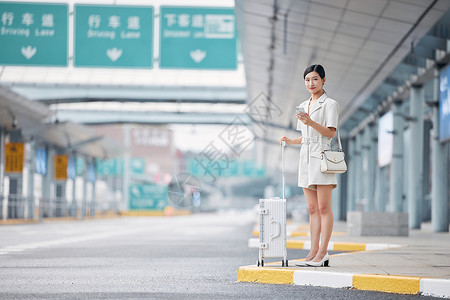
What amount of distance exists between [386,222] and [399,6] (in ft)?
15.4

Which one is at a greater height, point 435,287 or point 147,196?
point 435,287

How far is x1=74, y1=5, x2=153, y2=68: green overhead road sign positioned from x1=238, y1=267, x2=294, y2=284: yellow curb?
17.0 m

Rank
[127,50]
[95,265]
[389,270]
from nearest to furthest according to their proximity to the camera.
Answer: [389,270], [95,265], [127,50]

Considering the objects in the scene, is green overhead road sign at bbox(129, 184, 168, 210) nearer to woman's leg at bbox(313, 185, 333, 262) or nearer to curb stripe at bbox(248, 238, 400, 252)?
curb stripe at bbox(248, 238, 400, 252)

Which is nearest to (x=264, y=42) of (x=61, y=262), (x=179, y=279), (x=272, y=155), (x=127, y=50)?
(x=127, y=50)

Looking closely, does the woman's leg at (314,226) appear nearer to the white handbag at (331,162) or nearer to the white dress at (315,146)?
the white dress at (315,146)

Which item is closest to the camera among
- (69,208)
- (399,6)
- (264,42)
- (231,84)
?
(399,6)

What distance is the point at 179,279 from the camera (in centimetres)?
766

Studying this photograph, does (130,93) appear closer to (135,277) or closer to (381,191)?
(381,191)

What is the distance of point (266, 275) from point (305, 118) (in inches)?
60.4

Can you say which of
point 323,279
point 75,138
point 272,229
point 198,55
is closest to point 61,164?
point 75,138

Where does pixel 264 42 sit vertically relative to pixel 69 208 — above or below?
above

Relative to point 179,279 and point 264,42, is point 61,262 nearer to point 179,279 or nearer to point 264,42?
point 179,279

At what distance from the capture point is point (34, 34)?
23.6 metres
